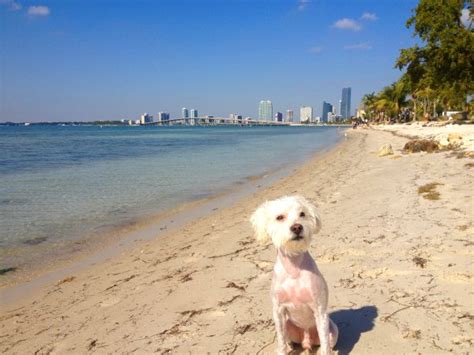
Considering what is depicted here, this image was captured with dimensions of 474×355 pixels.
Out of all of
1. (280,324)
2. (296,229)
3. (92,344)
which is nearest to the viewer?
(296,229)

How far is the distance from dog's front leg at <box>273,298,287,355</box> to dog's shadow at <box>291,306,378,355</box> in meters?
0.31

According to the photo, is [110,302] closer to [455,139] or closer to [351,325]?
[351,325]

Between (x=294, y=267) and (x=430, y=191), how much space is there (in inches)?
281

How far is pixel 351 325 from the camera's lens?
3750 millimetres

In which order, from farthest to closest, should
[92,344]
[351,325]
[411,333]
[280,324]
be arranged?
[92,344], [351,325], [411,333], [280,324]

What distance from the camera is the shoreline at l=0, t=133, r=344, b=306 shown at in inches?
256

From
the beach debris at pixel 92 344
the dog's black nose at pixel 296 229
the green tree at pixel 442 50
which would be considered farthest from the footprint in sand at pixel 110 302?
the green tree at pixel 442 50

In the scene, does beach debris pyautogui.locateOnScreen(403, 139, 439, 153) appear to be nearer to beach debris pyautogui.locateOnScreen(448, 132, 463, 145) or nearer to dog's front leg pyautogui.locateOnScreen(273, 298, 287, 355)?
beach debris pyautogui.locateOnScreen(448, 132, 463, 145)

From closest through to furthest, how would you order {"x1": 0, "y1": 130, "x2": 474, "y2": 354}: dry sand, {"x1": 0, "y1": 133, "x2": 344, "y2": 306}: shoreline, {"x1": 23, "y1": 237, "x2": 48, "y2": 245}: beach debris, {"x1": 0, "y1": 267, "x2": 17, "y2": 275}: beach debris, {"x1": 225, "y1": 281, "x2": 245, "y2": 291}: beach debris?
{"x1": 0, "y1": 130, "x2": 474, "y2": 354}: dry sand, {"x1": 225, "y1": 281, "x2": 245, "y2": 291}: beach debris, {"x1": 0, "y1": 133, "x2": 344, "y2": 306}: shoreline, {"x1": 0, "y1": 267, "x2": 17, "y2": 275}: beach debris, {"x1": 23, "y1": 237, "x2": 48, "y2": 245}: beach debris

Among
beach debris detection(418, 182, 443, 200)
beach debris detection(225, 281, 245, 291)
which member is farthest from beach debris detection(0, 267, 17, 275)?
beach debris detection(418, 182, 443, 200)

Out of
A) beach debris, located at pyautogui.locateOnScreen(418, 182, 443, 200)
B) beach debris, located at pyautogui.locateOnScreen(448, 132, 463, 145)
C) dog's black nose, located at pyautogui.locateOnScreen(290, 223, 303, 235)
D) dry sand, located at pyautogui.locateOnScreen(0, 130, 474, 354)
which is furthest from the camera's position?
beach debris, located at pyautogui.locateOnScreen(448, 132, 463, 145)

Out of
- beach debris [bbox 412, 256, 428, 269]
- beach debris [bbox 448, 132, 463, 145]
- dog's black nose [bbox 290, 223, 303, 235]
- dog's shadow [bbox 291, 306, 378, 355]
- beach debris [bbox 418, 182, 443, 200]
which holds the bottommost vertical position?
dog's shadow [bbox 291, 306, 378, 355]

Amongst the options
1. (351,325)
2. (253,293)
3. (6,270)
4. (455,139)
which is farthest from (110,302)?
(455,139)

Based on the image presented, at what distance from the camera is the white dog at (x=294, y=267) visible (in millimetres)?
3002
